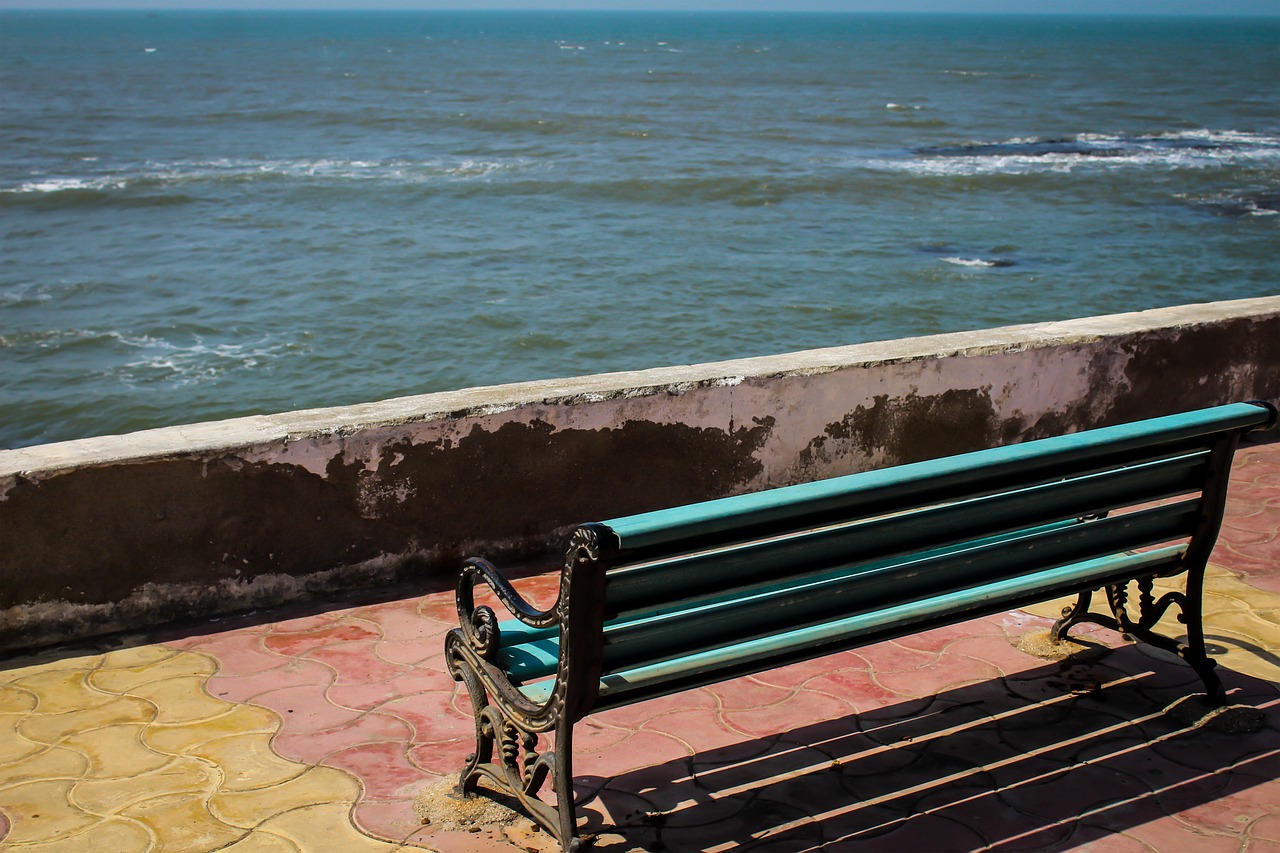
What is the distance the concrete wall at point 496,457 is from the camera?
144 inches

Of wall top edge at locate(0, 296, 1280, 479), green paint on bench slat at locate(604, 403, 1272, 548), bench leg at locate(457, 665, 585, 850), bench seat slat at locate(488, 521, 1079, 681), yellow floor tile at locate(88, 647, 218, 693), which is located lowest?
yellow floor tile at locate(88, 647, 218, 693)

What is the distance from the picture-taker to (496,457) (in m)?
4.14

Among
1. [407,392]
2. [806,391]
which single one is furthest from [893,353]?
[407,392]

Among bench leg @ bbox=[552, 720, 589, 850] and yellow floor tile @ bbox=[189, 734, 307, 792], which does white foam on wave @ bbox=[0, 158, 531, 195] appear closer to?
yellow floor tile @ bbox=[189, 734, 307, 792]

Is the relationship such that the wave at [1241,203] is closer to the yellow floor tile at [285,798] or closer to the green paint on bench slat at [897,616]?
the green paint on bench slat at [897,616]

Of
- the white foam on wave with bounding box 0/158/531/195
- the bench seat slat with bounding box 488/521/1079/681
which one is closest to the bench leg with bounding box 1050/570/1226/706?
the bench seat slat with bounding box 488/521/1079/681

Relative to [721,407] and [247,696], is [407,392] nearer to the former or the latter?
[721,407]

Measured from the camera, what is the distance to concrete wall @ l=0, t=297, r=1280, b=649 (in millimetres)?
3652

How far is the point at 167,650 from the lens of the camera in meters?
3.68

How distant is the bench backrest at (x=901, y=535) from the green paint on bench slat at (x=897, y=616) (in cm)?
2

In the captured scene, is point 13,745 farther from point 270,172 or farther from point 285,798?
point 270,172

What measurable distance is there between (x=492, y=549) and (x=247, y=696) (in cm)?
111

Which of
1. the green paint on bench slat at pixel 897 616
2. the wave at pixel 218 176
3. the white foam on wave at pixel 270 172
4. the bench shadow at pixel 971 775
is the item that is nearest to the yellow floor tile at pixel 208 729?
the bench shadow at pixel 971 775

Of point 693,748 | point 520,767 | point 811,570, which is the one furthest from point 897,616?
point 520,767
